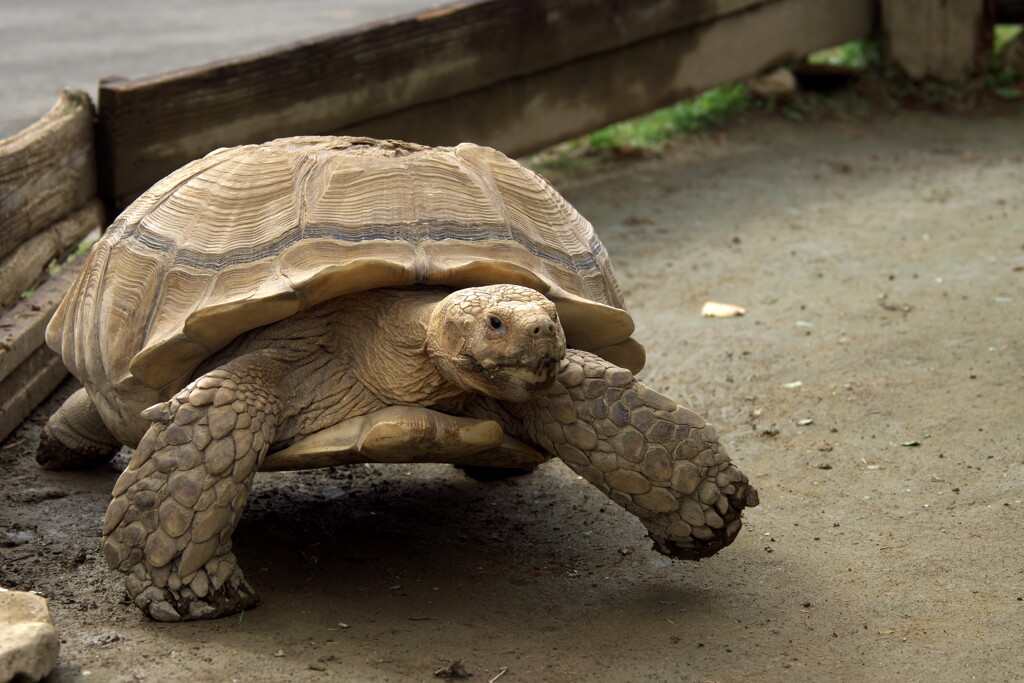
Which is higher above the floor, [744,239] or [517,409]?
[517,409]

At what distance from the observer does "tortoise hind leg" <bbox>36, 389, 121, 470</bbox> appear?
3.08 meters

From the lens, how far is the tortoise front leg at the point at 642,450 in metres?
2.48

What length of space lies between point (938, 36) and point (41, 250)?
6.70 m

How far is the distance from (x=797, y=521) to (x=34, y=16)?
6.86 meters

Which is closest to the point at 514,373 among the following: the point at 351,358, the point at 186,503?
the point at 351,358

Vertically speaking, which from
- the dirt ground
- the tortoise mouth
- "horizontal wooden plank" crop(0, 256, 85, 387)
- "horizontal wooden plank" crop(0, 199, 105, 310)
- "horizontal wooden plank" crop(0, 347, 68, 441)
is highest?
the tortoise mouth

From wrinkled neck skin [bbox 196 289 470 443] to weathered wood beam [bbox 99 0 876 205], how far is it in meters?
2.16

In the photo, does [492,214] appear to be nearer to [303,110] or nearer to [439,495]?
[439,495]

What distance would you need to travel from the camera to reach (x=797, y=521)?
Answer: 295 cm

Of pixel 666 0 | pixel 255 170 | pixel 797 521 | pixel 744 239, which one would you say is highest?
pixel 255 170

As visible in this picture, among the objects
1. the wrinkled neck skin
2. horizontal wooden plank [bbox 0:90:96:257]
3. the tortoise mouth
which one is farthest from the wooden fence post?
the tortoise mouth

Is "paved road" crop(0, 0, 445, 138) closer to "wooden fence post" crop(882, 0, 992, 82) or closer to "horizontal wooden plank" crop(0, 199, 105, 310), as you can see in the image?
"horizontal wooden plank" crop(0, 199, 105, 310)

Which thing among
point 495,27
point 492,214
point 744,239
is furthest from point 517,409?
point 495,27

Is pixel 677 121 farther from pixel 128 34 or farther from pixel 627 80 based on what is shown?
pixel 128 34
